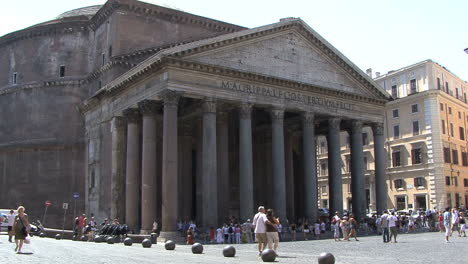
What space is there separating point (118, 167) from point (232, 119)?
8.17 metres

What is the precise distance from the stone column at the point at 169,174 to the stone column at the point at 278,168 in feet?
18.0

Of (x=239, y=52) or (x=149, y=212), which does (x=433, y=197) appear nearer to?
(x=239, y=52)

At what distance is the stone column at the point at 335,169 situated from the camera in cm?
2849

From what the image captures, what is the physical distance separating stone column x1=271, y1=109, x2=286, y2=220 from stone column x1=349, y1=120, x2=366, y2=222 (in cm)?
588

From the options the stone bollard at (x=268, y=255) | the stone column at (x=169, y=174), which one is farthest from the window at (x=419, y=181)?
the stone bollard at (x=268, y=255)

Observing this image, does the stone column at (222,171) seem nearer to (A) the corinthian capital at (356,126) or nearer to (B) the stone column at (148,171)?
(B) the stone column at (148,171)

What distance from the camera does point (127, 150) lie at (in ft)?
86.7

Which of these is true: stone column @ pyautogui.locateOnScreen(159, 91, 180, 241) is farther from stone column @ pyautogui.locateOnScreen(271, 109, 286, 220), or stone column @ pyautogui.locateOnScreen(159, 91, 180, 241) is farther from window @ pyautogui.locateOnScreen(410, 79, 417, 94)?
window @ pyautogui.locateOnScreen(410, 79, 417, 94)

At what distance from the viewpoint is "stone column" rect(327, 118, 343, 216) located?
28494 millimetres

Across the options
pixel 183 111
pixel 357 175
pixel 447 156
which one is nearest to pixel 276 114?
pixel 183 111

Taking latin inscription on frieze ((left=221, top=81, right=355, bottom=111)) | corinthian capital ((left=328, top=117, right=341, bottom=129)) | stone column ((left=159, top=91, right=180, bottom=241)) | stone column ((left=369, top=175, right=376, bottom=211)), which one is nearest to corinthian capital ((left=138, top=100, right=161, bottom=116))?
stone column ((left=159, top=91, right=180, bottom=241))

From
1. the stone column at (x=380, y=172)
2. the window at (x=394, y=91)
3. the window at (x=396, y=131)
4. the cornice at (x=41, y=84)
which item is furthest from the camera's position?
the window at (x=394, y=91)

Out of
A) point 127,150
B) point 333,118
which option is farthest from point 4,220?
point 333,118

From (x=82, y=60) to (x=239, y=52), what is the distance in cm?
1515
